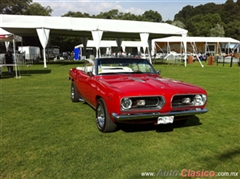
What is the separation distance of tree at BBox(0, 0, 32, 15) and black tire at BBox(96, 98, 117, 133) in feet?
167

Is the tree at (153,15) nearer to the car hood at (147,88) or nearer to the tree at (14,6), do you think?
the tree at (14,6)

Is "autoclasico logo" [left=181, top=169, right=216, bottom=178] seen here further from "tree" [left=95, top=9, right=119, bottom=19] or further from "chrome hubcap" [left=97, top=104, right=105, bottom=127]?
"tree" [left=95, top=9, right=119, bottom=19]

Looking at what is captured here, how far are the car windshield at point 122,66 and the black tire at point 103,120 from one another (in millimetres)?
1025

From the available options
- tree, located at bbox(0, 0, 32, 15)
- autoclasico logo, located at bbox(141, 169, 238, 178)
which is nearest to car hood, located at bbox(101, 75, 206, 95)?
autoclasico logo, located at bbox(141, 169, 238, 178)

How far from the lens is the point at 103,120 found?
4406 mm

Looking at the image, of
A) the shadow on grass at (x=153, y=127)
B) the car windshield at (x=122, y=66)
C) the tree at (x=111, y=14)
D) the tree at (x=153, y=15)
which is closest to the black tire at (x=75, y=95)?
the car windshield at (x=122, y=66)

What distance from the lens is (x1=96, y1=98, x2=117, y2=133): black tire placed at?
13.7ft

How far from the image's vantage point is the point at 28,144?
3.91m

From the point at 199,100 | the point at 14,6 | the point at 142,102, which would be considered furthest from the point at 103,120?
the point at 14,6

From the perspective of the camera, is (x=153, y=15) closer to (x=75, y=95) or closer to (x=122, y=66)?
(x=75, y=95)

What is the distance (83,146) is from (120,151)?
64 centimetres

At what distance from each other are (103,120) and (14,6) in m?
52.1

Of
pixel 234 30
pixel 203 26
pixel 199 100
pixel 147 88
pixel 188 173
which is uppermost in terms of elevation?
pixel 203 26

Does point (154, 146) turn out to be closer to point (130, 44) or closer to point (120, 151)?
point (120, 151)
